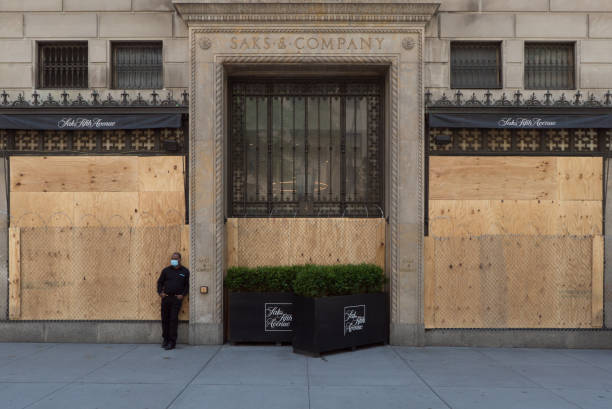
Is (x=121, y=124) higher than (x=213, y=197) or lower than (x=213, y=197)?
higher

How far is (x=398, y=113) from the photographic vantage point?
30.4ft

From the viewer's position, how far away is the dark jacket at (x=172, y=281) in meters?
8.87

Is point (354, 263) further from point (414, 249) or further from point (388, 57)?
point (388, 57)

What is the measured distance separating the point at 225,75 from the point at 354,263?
5.57 m

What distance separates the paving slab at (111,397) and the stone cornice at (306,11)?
778cm

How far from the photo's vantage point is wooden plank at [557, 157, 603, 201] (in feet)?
30.7

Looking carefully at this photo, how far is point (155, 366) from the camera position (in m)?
7.70

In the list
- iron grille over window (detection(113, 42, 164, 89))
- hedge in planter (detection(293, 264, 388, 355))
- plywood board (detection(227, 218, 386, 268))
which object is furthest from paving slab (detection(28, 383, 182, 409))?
iron grille over window (detection(113, 42, 164, 89))

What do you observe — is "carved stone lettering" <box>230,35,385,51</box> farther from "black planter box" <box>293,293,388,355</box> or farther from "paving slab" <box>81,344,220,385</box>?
"paving slab" <box>81,344,220,385</box>

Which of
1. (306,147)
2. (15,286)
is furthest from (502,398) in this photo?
(15,286)

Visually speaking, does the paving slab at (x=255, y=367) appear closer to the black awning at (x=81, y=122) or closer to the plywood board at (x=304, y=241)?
the plywood board at (x=304, y=241)

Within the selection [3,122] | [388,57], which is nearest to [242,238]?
[388,57]

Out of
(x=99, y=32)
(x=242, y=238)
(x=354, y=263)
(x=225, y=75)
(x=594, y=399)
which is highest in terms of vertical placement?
(x=99, y=32)

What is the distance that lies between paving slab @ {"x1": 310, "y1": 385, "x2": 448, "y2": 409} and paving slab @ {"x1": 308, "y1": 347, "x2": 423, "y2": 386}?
0.22 metres
